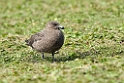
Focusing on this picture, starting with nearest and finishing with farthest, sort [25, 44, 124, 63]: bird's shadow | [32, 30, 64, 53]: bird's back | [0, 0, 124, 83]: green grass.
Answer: [0, 0, 124, 83]: green grass, [32, 30, 64, 53]: bird's back, [25, 44, 124, 63]: bird's shadow

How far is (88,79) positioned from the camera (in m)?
8.66

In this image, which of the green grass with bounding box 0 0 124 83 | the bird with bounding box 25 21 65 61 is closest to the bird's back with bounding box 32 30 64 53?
the bird with bounding box 25 21 65 61

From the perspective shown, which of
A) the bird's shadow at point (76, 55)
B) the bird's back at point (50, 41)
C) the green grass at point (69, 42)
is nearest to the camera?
the green grass at point (69, 42)

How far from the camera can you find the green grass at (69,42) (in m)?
9.12

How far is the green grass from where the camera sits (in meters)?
9.12

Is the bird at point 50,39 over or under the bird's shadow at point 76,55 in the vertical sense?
over

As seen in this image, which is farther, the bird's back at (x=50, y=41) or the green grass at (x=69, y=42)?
the bird's back at (x=50, y=41)

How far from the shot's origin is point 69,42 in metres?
13.1

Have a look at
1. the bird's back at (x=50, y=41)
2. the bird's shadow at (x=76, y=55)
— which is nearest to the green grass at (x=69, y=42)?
the bird's shadow at (x=76, y=55)

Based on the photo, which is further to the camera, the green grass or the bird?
the bird

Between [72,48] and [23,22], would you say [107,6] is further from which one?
[72,48]

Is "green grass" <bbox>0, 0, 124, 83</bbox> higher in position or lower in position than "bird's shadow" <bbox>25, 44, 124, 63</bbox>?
higher

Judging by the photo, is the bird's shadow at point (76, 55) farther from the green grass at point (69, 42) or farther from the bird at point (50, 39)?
the bird at point (50, 39)

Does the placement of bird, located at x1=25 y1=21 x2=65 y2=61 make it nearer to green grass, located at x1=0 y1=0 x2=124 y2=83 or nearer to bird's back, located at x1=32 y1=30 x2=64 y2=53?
bird's back, located at x1=32 y1=30 x2=64 y2=53
